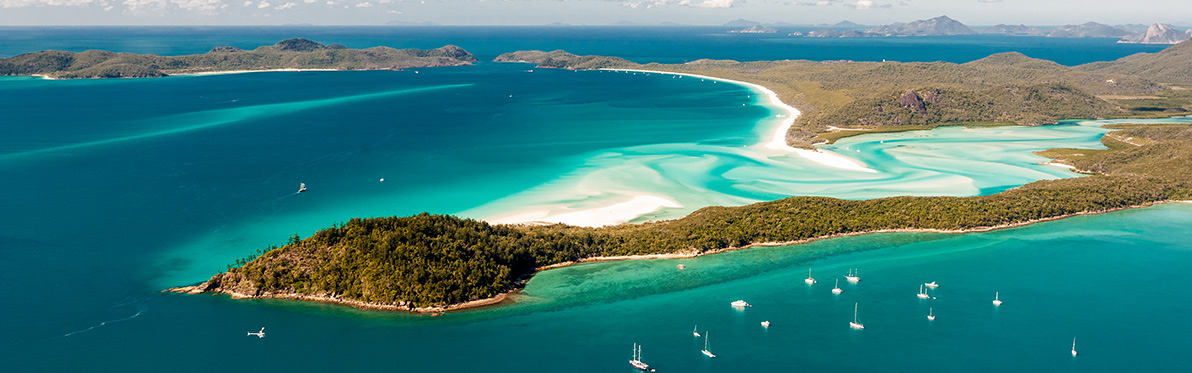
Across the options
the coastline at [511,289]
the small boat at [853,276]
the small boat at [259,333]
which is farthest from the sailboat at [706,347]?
the small boat at [259,333]

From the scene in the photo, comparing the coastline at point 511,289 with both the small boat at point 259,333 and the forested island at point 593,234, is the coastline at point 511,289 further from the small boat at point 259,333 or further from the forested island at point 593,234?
the small boat at point 259,333

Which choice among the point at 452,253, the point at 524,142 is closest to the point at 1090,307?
the point at 452,253

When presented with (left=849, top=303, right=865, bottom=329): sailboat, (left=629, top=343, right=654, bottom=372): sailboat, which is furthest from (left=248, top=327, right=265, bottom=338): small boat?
(left=849, top=303, right=865, bottom=329): sailboat

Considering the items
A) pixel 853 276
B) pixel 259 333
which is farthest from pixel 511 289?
pixel 853 276

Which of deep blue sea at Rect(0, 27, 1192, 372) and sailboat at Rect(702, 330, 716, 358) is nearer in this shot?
sailboat at Rect(702, 330, 716, 358)

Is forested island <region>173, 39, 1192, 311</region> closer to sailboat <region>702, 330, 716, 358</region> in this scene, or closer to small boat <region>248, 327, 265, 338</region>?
small boat <region>248, 327, 265, 338</region>

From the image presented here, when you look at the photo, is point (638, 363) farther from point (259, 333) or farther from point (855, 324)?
point (259, 333)
